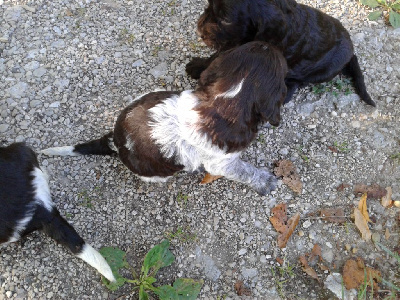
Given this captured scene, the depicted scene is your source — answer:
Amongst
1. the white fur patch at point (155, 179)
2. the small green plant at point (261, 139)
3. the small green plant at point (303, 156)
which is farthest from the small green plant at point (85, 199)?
the small green plant at point (303, 156)

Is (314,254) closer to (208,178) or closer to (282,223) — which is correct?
(282,223)

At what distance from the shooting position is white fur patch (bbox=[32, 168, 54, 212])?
310cm

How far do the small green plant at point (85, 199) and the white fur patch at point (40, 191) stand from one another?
0.52 metres

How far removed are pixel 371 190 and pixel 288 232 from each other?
34.8 inches

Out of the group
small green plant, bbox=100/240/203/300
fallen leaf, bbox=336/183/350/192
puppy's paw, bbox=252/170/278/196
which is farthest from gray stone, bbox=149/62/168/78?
fallen leaf, bbox=336/183/350/192

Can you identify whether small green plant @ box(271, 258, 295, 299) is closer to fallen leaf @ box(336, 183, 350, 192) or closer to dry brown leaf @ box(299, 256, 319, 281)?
dry brown leaf @ box(299, 256, 319, 281)

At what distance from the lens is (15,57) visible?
168 inches

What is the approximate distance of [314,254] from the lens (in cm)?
360

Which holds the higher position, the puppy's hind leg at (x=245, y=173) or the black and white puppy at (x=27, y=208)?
the black and white puppy at (x=27, y=208)

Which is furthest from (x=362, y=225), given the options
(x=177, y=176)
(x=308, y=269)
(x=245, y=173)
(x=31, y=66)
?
(x=31, y=66)

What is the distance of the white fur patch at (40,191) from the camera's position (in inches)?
122

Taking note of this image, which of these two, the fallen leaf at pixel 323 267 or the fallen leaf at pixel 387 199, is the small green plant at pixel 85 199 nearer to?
the fallen leaf at pixel 323 267

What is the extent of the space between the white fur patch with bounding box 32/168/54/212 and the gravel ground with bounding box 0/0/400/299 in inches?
20.0

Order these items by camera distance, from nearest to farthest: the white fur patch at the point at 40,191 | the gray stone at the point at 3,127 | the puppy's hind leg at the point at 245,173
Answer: the white fur patch at the point at 40,191 < the puppy's hind leg at the point at 245,173 < the gray stone at the point at 3,127
